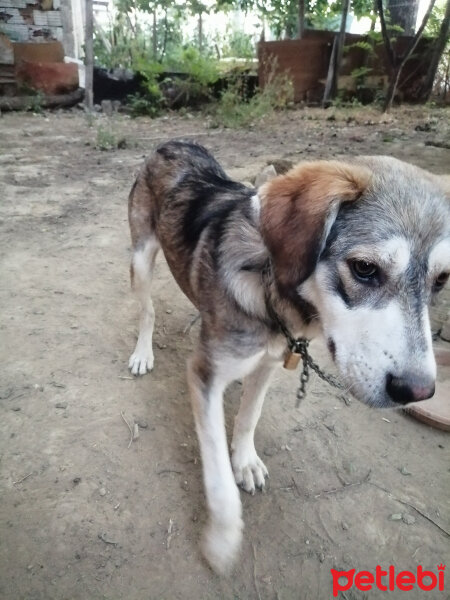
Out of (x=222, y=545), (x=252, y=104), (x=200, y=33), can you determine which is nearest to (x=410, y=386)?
(x=222, y=545)

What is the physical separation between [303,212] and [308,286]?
29cm

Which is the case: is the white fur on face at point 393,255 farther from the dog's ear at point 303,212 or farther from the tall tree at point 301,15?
the tall tree at point 301,15

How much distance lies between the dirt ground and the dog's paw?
57mm

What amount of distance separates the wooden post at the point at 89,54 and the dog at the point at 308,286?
9.32 meters

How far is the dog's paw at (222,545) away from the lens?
1.92 m

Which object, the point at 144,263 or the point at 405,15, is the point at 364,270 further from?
the point at 405,15

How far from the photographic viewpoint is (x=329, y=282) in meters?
1.68

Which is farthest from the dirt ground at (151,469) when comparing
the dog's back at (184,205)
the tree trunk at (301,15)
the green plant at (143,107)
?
the tree trunk at (301,15)

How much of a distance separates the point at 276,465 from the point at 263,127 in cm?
880

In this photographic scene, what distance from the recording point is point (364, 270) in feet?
5.33

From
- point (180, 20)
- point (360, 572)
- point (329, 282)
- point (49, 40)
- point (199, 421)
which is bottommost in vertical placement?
point (360, 572)

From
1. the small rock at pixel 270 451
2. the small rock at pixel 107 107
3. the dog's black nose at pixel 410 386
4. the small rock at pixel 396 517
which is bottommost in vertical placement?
the small rock at pixel 270 451

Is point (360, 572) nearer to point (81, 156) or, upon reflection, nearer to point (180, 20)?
point (81, 156)

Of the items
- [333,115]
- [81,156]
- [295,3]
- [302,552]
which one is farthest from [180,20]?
[302,552]
